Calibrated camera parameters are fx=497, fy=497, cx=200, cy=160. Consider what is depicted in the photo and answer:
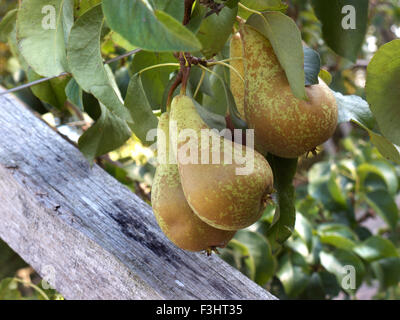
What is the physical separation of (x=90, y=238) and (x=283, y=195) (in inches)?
10.1

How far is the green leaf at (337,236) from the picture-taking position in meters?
1.42

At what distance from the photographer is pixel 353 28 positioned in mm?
585

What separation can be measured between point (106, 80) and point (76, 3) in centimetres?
21

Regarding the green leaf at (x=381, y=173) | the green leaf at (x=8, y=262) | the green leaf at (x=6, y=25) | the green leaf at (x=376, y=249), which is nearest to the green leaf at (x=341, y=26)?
the green leaf at (x=6, y=25)

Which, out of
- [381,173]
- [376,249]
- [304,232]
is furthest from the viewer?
[381,173]

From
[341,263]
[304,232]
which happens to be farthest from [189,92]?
[341,263]

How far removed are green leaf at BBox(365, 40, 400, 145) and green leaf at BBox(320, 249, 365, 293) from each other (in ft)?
2.62

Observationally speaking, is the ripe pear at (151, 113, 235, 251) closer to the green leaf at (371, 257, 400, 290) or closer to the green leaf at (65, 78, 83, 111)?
the green leaf at (65, 78, 83, 111)

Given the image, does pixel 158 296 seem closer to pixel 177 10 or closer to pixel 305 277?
pixel 177 10

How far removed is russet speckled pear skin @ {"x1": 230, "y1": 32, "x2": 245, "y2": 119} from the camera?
645mm

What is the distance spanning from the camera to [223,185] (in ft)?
1.55

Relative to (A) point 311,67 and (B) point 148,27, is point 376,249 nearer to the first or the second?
(A) point 311,67

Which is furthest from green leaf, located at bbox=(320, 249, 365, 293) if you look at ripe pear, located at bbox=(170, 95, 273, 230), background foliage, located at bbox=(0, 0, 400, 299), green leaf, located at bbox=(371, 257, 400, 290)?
ripe pear, located at bbox=(170, 95, 273, 230)
